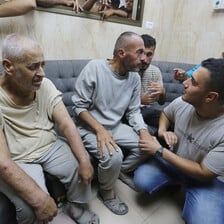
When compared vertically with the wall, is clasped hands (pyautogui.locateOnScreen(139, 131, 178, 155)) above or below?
below

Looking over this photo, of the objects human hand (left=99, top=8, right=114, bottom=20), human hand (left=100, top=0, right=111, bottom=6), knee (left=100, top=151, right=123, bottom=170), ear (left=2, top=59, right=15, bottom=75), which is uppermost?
human hand (left=100, top=0, right=111, bottom=6)

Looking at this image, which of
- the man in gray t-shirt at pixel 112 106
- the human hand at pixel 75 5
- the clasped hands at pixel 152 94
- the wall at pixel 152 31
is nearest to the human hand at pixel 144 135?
the man in gray t-shirt at pixel 112 106

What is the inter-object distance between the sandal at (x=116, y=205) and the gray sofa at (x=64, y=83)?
33cm

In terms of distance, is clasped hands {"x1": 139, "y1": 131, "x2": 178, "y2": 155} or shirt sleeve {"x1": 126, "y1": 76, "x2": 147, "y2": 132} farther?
shirt sleeve {"x1": 126, "y1": 76, "x2": 147, "y2": 132}

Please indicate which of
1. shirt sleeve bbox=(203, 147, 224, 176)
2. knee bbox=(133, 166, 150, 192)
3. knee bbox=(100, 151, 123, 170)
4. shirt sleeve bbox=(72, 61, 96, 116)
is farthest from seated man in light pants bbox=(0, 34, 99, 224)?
shirt sleeve bbox=(203, 147, 224, 176)

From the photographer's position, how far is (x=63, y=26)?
185 centimetres

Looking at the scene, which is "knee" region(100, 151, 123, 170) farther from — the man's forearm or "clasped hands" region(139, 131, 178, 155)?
the man's forearm

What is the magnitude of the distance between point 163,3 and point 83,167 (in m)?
2.29

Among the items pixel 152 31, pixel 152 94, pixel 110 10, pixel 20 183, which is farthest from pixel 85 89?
pixel 152 31

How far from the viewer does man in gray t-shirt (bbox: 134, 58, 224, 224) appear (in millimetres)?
1077

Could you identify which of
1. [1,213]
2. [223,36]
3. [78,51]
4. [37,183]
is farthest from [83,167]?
[223,36]

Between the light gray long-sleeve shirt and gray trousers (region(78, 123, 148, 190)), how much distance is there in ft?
0.22

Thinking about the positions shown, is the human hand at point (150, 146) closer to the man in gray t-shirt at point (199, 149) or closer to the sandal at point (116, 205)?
the man in gray t-shirt at point (199, 149)

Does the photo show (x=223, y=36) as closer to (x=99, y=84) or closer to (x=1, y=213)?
(x=99, y=84)
